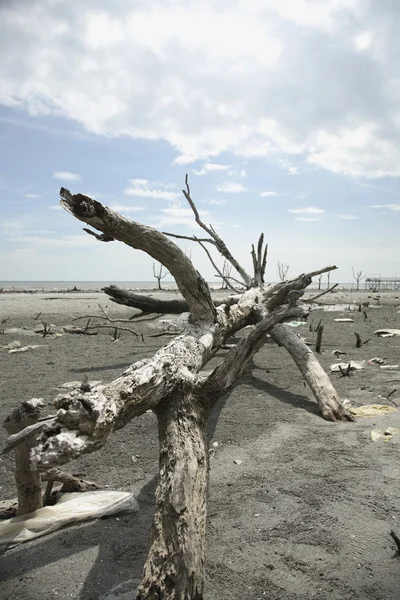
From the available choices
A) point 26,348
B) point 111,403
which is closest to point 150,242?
point 111,403

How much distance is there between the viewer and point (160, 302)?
18.3 ft

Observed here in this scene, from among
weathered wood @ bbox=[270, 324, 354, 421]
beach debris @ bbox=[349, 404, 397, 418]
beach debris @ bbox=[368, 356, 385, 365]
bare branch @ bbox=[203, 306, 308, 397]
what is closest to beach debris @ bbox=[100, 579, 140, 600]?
bare branch @ bbox=[203, 306, 308, 397]

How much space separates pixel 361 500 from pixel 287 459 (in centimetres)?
82

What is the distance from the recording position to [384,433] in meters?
4.05

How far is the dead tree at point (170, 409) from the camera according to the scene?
1.71m

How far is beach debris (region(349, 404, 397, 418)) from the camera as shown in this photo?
4.66m

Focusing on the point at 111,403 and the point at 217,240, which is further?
the point at 217,240

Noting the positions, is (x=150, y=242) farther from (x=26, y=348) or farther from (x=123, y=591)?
(x=26, y=348)

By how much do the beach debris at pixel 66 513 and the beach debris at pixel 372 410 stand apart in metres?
2.95

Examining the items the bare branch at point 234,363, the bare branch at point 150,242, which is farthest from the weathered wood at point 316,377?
the bare branch at point 234,363

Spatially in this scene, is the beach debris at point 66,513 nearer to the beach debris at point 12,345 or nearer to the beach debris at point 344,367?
the beach debris at point 344,367

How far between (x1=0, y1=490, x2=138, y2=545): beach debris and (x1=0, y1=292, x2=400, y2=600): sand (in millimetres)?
60

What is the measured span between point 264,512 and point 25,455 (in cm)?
164

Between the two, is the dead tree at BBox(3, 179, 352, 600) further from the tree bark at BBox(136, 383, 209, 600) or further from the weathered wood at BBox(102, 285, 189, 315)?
the weathered wood at BBox(102, 285, 189, 315)
